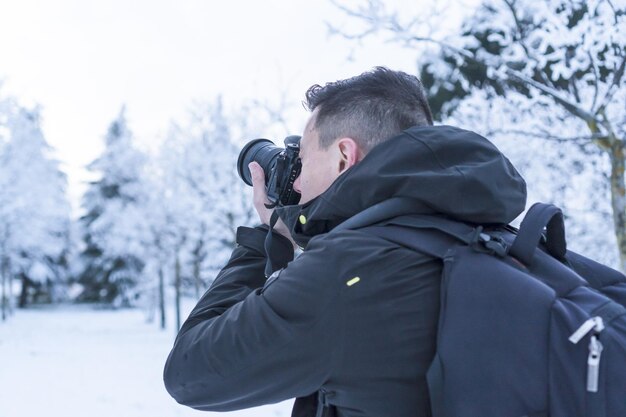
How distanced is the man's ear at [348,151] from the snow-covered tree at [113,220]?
26557 millimetres

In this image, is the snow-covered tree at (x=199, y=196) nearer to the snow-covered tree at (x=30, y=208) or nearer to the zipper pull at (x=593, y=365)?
the snow-covered tree at (x=30, y=208)

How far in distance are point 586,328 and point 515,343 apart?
0.11 meters

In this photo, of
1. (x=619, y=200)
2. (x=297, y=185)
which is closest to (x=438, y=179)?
(x=297, y=185)

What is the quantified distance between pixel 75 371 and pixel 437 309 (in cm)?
1180

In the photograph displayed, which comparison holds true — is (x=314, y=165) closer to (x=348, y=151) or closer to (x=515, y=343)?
(x=348, y=151)

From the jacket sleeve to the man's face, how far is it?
10.4 inches

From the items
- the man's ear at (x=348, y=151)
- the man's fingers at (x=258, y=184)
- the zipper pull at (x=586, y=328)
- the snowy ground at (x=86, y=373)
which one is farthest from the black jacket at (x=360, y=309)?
the snowy ground at (x=86, y=373)

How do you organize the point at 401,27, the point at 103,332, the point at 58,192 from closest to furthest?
the point at 401,27 → the point at 103,332 → the point at 58,192

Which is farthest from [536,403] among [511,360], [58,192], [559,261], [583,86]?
[58,192]

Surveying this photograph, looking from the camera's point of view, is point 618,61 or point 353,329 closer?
point 353,329

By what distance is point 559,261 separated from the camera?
1.26 meters

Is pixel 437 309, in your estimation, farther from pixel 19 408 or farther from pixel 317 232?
pixel 19 408

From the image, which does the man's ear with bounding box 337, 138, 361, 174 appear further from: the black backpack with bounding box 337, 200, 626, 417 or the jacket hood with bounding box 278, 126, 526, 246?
the black backpack with bounding box 337, 200, 626, 417

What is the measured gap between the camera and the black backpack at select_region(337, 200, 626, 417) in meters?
1.01
